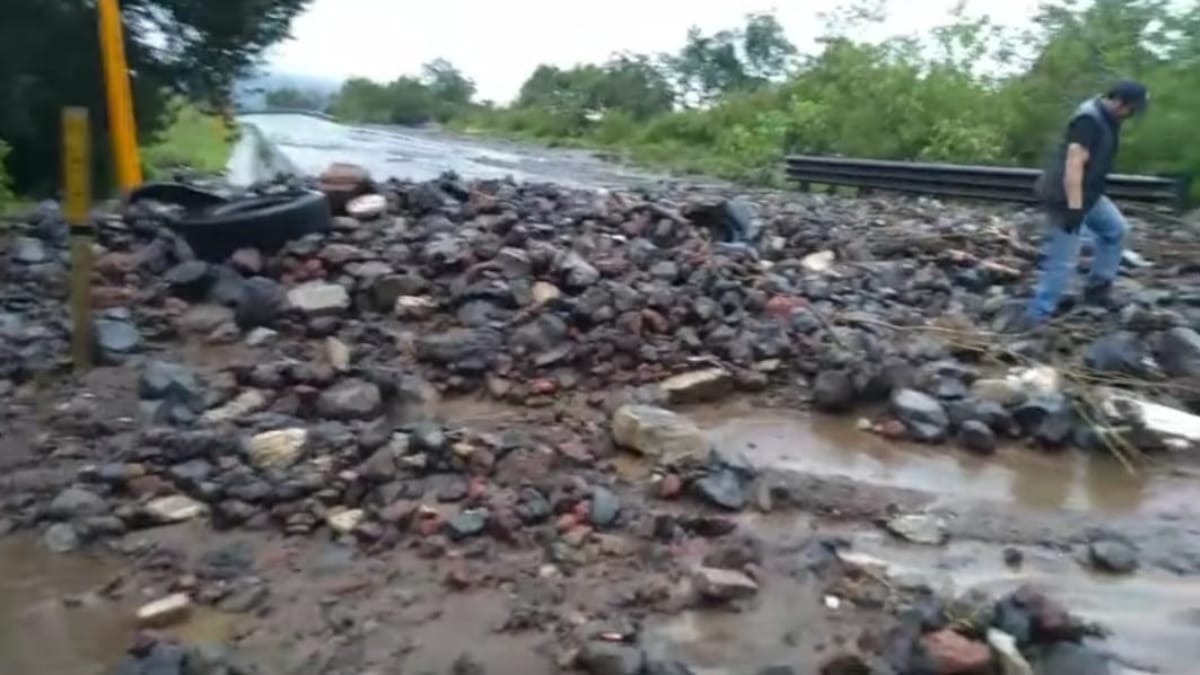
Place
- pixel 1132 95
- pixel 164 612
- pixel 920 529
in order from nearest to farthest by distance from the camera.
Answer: pixel 164 612
pixel 920 529
pixel 1132 95

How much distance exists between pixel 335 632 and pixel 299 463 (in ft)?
4.85

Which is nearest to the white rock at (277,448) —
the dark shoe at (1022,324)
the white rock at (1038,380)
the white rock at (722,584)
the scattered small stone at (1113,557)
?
the white rock at (722,584)

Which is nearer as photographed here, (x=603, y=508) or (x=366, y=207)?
(x=603, y=508)

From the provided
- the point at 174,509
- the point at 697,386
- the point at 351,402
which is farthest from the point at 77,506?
the point at 697,386

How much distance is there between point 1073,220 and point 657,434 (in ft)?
13.5

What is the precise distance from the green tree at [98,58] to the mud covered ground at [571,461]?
4.96 metres

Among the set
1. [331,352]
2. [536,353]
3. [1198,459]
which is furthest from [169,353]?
[1198,459]

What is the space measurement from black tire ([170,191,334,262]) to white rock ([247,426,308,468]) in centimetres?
337

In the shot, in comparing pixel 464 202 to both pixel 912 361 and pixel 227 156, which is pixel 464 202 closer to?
pixel 912 361

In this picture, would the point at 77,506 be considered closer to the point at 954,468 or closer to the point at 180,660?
the point at 180,660

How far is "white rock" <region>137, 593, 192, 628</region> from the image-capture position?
4.60 meters

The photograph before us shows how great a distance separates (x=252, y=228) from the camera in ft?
29.9

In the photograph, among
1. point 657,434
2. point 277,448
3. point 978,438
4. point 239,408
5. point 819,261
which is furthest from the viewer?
point 819,261

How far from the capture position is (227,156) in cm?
2523
